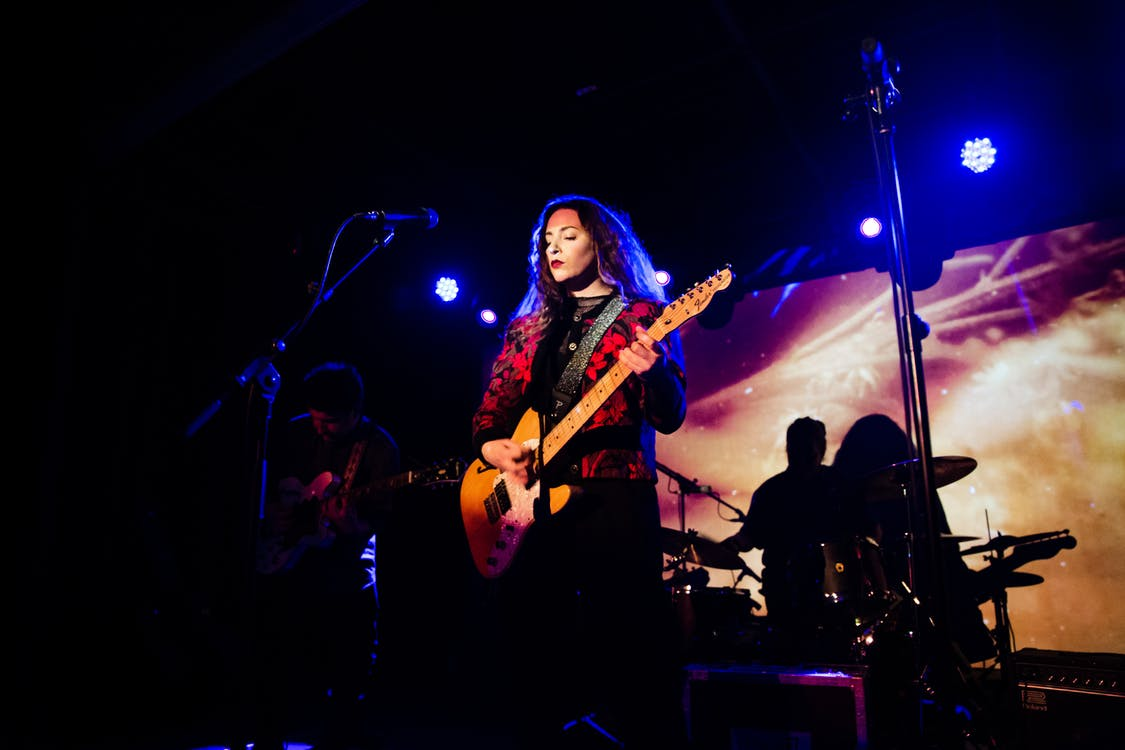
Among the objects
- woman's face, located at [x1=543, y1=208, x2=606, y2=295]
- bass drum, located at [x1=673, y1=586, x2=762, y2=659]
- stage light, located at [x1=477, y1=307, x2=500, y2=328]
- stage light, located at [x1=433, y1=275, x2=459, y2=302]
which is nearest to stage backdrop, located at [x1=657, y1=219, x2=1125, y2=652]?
bass drum, located at [x1=673, y1=586, x2=762, y2=659]

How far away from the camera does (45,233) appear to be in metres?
3.01

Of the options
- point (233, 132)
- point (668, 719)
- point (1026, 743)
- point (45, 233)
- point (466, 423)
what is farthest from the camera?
point (466, 423)

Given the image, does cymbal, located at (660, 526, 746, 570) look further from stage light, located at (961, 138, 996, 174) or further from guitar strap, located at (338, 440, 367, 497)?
stage light, located at (961, 138, 996, 174)

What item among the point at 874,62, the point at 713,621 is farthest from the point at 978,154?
the point at 713,621

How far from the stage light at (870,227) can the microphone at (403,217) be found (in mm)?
3697

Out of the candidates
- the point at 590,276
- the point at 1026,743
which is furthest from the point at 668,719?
the point at 1026,743

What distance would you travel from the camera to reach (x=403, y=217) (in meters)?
3.27

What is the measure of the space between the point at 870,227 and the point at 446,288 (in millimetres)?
3615

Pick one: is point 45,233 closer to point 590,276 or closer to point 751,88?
point 590,276

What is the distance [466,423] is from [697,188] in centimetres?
310

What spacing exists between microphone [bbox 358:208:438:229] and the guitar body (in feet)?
3.97

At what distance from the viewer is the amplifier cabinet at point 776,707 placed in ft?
11.4

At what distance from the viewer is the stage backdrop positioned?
5.00 metres

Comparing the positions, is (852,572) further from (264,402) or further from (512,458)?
(264,402)
